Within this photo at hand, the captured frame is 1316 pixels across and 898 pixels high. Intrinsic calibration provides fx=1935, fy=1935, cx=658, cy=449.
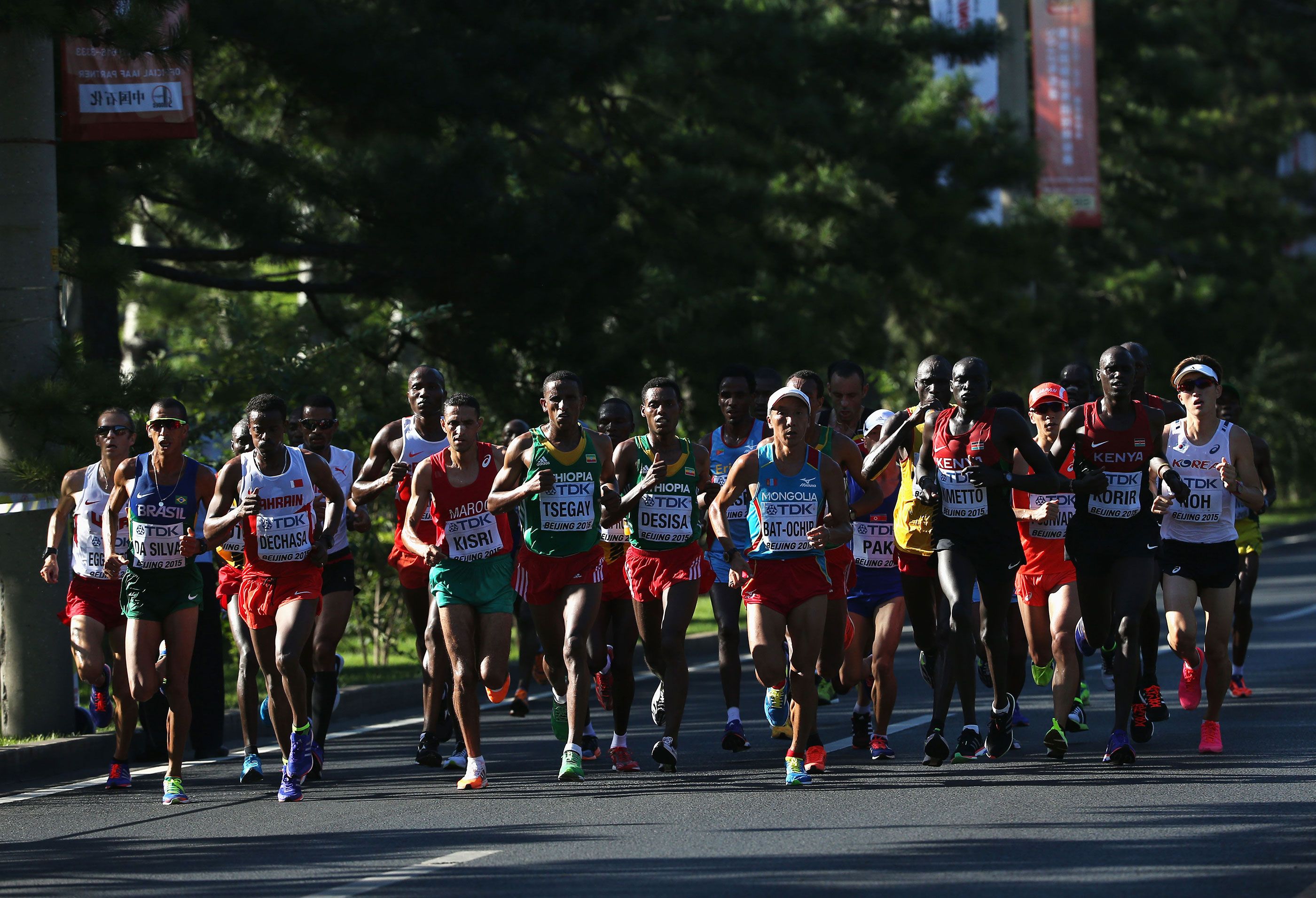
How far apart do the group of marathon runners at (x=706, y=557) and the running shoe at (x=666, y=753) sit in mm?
13

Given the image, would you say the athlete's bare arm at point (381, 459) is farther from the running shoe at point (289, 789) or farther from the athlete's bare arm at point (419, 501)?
the running shoe at point (289, 789)

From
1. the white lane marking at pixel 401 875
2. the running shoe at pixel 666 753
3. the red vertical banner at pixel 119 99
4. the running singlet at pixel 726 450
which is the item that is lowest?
the white lane marking at pixel 401 875

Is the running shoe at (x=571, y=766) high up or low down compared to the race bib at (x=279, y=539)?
down

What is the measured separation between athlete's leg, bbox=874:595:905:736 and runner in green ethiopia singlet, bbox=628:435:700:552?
120 cm

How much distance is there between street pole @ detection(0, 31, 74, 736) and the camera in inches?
458

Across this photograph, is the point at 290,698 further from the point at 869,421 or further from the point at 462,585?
the point at 869,421

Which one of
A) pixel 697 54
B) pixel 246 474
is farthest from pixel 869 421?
pixel 697 54

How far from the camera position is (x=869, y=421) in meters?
11.0

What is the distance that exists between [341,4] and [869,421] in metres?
7.21

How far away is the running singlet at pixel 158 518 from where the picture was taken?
9695 millimetres

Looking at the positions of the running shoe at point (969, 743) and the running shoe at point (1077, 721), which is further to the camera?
the running shoe at point (1077, 721)

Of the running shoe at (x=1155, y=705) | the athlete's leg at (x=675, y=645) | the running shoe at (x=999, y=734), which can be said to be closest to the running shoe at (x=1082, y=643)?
the running shoe at (x=1155, y=705)

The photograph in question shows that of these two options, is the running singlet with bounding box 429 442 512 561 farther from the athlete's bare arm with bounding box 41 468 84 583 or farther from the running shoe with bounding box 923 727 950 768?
the athlete's bare arm with bounding box 41 468 84 583

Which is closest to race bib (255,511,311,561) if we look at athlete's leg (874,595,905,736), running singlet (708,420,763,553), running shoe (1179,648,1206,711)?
running singlet (708,420,763,553)
